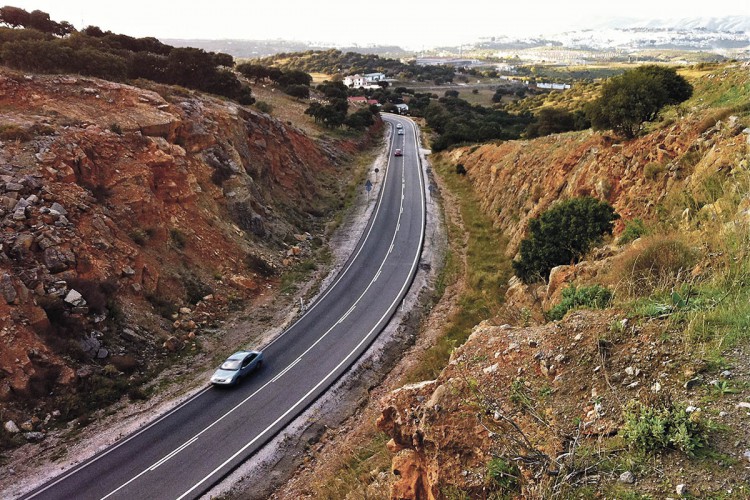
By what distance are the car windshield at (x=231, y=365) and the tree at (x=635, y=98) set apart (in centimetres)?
2331

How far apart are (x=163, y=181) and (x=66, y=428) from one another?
1611 centimetres

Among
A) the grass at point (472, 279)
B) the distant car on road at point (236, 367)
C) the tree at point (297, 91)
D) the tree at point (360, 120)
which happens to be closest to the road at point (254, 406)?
the distant car on road at point (236, 367)

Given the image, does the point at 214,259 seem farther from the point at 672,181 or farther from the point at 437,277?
the point at 672,181

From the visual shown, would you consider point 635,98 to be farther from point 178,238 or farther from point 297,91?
point 297,91

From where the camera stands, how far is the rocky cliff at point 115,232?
18213 mm

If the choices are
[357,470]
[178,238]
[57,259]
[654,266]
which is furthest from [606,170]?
[57,259]

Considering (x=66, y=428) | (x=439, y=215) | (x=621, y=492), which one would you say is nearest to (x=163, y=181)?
(x=66, y=428)

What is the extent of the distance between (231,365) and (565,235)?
1628 centimetres

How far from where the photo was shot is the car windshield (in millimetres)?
20094

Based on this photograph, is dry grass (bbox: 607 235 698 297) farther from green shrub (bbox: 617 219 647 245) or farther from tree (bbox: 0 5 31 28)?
tree (bbox: 0 5 31 28)

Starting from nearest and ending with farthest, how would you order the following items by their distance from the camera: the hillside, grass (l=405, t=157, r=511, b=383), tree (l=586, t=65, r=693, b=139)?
1. the hillside
2. grass (l=405, t=157, r=511, b=383)
3. tree (l=586, t=65, r=693, b=139)

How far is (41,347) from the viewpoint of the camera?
58.5ft

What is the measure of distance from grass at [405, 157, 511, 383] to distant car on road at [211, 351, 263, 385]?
7.21 metres

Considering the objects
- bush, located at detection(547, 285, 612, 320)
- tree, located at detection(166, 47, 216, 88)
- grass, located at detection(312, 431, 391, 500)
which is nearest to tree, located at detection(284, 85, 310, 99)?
tree, located at detection(166, 47, 216, 88)
